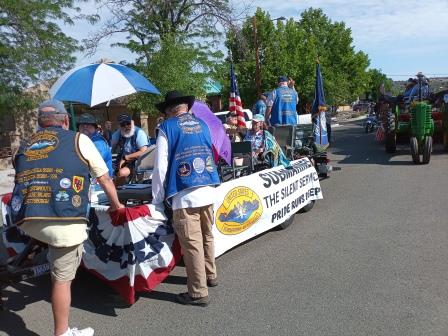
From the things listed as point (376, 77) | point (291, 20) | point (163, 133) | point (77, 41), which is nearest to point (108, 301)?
point (163, 133)

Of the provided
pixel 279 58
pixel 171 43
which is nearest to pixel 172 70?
pixel 171 43

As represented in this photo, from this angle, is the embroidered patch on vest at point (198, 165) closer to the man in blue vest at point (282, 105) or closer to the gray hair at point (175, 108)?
the gray hair at point (175, 108)

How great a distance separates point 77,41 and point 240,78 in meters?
15.6

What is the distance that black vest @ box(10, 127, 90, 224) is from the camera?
11.0 ft

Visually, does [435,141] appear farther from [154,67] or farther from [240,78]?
[240,78]

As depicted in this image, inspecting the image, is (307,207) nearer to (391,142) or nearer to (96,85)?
(96,85)

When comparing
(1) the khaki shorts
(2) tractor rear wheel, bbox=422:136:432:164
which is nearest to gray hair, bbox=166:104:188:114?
(1) the khaki shorts

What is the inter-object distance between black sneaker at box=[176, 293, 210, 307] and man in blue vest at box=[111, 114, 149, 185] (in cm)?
266

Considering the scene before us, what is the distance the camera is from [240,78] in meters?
31.8

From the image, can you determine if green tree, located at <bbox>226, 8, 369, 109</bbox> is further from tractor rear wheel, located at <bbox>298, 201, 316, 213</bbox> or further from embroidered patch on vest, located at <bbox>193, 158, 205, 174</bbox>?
embroidered patch on vest, located at <bbox>193, 158, 205, 174</bbox>

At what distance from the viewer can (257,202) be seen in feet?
19.0

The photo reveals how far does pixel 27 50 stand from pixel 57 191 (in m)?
13.8

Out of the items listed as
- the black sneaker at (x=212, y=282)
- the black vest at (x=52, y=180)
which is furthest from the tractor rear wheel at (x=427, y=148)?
the black vest at (x=52, y=180)

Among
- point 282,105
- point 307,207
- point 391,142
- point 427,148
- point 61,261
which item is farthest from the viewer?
point 391,142
